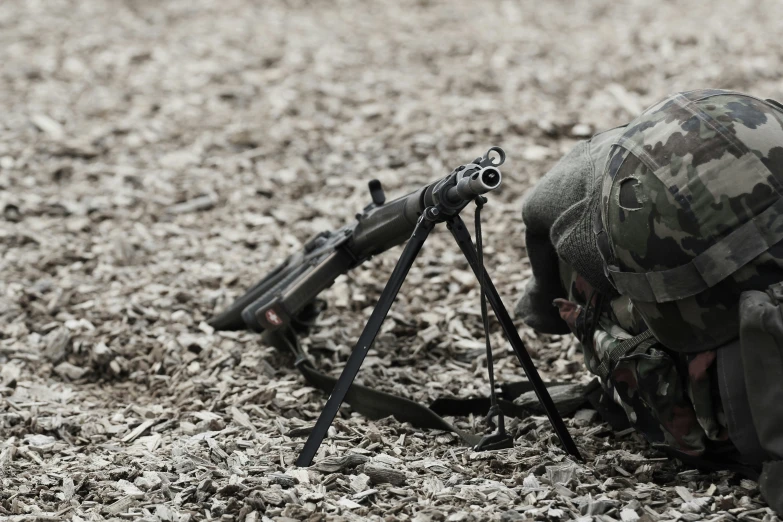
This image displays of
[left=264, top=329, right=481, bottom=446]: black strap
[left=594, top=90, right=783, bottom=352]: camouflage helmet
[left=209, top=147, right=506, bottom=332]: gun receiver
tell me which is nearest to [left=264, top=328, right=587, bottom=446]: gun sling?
[left=264, top=329, right=481, bottom=446]: black strap

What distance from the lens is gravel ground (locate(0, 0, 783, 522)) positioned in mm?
3158

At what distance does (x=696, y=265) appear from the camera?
8.96 feet

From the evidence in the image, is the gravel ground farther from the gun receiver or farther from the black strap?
the gun receiver

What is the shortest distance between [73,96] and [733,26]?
19.3ft

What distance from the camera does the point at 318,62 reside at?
320 inches

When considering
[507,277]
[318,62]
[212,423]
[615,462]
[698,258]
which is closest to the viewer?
[698,258]

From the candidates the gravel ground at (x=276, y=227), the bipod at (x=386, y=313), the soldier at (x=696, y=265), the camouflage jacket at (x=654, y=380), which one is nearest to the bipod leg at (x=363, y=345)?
the bipod at (x=386, y=313)

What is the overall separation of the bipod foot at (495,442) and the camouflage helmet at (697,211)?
29.7 inches

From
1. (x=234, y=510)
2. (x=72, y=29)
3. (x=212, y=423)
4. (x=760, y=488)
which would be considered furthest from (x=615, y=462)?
(x=72, y=29)

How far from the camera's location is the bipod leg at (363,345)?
320 centimetres

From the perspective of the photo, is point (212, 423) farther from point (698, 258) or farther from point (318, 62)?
point (318, 62)

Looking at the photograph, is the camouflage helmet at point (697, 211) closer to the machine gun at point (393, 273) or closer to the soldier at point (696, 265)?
the soldier at point (696, 265)

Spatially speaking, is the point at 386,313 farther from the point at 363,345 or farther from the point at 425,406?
the point at 425,406

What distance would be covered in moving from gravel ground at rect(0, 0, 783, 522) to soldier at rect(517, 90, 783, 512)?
0.93 feet
